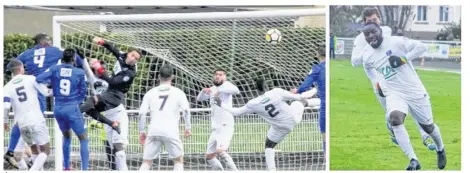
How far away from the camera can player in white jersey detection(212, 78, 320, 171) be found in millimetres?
12492

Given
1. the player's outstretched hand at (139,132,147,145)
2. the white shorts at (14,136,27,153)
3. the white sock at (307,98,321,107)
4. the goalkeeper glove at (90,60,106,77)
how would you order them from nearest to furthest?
the player's outstretched hand at (139,132,147,145)
the goalkeeper glove at (90,60,106,77)
the white sock at (307,98,321,107)
the white shorts at (14,136,27,153)

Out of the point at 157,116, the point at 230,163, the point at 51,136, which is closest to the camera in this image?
the point at 157,116

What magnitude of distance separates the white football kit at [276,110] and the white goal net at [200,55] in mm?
638

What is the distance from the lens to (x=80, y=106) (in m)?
12.4

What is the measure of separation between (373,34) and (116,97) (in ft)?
9.69

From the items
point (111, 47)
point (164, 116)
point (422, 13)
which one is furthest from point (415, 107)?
point (111, 47)

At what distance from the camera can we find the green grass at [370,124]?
12.2 metres

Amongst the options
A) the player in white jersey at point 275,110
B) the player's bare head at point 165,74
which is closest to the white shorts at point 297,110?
the player in white jersey at point 275,110

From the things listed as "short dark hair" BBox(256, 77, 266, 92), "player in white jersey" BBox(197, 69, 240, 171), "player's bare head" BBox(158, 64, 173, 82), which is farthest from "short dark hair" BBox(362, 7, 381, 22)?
"player's bare head" BBox(158, 64, 173, 82)

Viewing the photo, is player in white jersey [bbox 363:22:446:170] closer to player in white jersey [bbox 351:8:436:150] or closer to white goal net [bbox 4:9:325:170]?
player in white jersey [bbox 351:8:436:150]

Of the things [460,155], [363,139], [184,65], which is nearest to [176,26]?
[184,65]

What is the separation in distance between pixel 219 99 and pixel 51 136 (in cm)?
229

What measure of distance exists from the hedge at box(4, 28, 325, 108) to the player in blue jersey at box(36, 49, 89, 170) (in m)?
0.84
